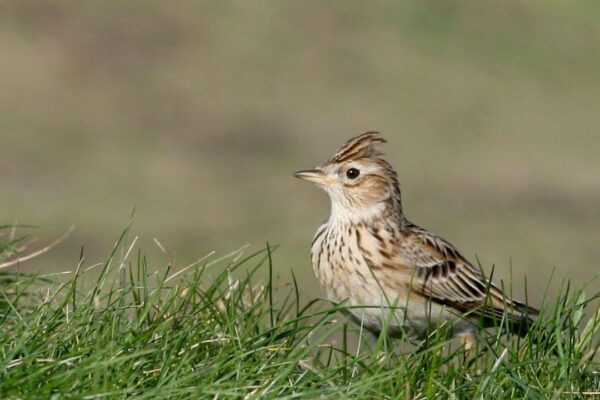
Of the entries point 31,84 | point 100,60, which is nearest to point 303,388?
point 31,84

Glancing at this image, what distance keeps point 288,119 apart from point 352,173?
26922 mm

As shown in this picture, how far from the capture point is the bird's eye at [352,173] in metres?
9.62

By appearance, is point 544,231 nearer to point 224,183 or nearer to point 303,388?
point 224,183

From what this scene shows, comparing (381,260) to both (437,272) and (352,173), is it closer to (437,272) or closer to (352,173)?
(437,272)

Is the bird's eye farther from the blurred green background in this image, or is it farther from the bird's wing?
the blurred green background

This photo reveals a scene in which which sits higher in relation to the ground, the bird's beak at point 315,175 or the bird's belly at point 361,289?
the bird's beak at point 315,175

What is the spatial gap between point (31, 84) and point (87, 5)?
4795 mm

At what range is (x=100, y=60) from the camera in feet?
128

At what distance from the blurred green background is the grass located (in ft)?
63.5

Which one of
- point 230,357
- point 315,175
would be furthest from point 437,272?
point 230,357

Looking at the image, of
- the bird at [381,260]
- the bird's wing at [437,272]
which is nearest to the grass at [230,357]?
the bird at [381,260]

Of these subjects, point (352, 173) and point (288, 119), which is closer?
point (352, 173)

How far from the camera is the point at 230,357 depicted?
6.62 meters

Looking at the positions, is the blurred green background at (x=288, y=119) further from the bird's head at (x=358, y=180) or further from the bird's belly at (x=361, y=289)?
the bird's belly at (x=361, y=289)
